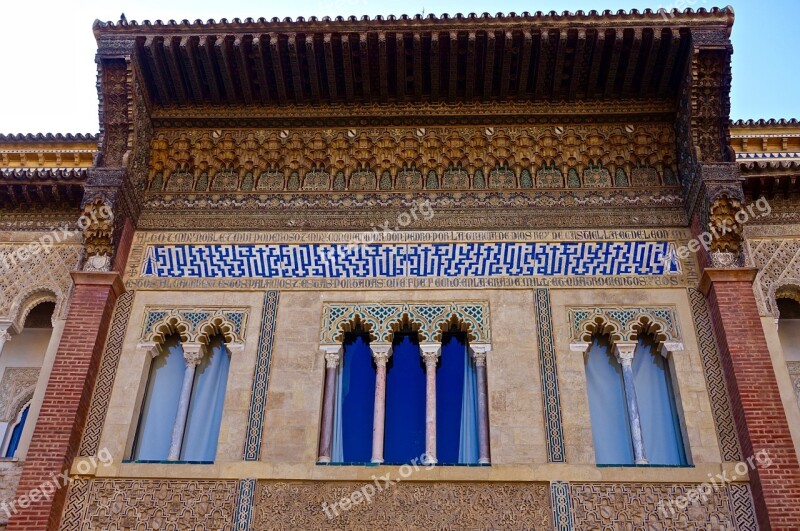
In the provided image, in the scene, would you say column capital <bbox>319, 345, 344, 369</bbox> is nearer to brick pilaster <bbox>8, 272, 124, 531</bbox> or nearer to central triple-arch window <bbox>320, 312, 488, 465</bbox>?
central triple-arch window <bbox>320, 312, 488, 465</bbox>

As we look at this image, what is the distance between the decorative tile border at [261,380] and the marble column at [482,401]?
1.74m

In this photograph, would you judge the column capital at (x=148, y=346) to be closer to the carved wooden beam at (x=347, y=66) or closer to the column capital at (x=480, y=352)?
the column capital at (x=480, y=352)

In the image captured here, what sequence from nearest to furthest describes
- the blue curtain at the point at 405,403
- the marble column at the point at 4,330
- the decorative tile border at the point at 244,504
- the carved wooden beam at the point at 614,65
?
the decorative tile border at the point at 244,504
the blue curtain at the point at 405,403
the marble column at the point at 4,330
the carved wooden beam at the point at 614,65

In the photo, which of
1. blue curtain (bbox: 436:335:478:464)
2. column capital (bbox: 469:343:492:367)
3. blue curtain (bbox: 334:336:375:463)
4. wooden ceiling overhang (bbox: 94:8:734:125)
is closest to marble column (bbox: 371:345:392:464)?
blue curtain (bbox: 334:336:375:463)

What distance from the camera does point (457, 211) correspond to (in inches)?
321

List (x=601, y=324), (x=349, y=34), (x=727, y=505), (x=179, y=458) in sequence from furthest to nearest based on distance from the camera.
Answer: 1. (x=349, y=34)
2. (x=601, y=324)
3. (x=179, y=458)
4. (x=727, y=505)

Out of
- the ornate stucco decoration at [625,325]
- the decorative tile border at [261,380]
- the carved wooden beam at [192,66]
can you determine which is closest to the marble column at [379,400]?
the decorative tile border at [261,380]

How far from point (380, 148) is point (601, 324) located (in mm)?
2738

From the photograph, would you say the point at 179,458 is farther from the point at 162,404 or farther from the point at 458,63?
the point at 458,63

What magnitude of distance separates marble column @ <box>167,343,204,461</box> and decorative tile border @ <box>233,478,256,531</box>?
0.67 metres

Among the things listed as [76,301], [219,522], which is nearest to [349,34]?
[76,301]

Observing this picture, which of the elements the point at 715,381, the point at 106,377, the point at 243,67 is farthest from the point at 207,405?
the point at 715,381

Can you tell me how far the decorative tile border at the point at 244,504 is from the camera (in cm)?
646

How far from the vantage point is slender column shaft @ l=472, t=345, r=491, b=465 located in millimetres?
6812
